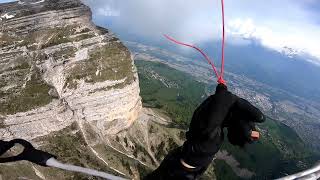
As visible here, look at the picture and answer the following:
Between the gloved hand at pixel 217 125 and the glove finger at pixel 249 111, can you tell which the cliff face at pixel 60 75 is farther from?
the glove finger at pixel 249 111

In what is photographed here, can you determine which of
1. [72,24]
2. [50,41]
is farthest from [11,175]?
[72,24]

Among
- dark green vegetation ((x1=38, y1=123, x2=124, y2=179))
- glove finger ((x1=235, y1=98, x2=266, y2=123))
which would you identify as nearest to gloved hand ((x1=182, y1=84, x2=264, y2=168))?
glove finger ((x1=235, y1=98, x2=266, y2=123))

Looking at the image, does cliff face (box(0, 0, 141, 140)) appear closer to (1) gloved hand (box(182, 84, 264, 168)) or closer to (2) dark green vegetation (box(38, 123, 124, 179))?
(2) dark green vegetation (box(38, 123, 124, 179))

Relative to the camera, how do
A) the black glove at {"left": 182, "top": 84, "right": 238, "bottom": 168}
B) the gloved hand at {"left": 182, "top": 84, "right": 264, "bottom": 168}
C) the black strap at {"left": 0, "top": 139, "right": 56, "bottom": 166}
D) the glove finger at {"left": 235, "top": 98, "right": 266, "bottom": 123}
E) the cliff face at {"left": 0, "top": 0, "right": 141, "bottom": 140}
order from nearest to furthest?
the black strap at {"left": 0, "top": 139, "right": 56, "bottom": 166} → the glove finger at {"left": 235, "top": 98, "right": 266, "bottom": 123} → the gloved hand at {"left": 182, "top": 84, "right": 264, "bottom": 168} → the black glove at {"left": 182, "top": 84, "right": 238, "bottom": 168} → the cliff face at {"left": 0, "top": 0, "right": 141, "bottom": 140}

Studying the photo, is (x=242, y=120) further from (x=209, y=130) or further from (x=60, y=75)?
(x=60, y=75)

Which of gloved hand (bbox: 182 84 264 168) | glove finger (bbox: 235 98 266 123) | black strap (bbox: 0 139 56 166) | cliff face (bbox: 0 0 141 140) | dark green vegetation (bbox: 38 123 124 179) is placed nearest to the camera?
black strap (bbox: 0 139 56 166)

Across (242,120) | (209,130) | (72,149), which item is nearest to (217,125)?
(209,130)

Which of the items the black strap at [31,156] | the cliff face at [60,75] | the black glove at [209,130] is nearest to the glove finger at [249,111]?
the black glove at [209,130]
